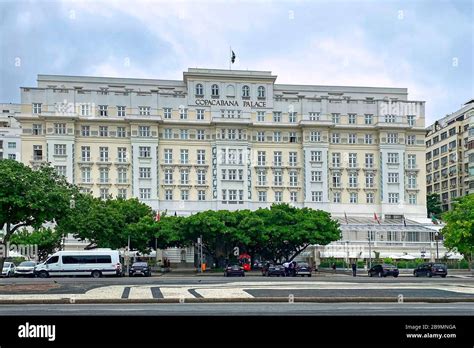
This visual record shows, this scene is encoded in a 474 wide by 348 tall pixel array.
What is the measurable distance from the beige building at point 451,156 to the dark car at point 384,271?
1698 inches

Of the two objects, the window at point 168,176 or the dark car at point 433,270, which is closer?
the dark car at point 433,270

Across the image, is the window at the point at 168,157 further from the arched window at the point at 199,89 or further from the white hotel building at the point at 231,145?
the arched window at the point at 199,89

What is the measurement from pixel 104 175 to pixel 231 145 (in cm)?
1999

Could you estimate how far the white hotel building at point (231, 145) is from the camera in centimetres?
9350

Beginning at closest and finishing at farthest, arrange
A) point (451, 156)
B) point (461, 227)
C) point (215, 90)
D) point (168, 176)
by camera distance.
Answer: point (461, 227) → point (168, 176) → point (215, 90) → point (451, 156)

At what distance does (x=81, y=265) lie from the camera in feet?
173

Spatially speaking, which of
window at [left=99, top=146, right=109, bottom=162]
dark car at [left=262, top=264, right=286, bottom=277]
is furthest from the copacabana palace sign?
dark car at [left=262, top=264, right=286, bottom=277]

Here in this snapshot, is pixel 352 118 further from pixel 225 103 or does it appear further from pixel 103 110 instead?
pixel 103 110

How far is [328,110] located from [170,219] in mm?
38014

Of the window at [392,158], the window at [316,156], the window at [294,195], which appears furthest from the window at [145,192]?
the window at [392,158]

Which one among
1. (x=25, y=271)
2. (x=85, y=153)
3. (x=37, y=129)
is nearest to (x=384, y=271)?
(x=25, y=271)
